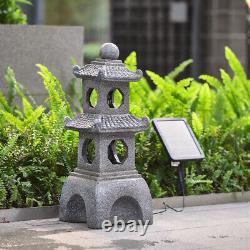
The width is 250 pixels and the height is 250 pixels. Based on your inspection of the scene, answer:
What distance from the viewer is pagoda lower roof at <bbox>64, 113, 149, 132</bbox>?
33.7ft

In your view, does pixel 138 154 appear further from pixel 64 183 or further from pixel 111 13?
pixel 111 13

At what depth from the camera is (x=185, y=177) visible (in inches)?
475

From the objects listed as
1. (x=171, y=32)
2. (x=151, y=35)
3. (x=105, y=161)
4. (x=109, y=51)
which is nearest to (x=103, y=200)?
(x=105, y=161)

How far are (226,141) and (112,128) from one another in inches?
119

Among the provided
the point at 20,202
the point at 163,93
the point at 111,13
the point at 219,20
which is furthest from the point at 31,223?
the point at 111,13

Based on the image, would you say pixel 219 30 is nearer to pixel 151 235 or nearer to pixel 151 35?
pixel 151 35

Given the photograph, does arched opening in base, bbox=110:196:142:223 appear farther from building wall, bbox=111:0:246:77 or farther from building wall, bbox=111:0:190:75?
building wall, bbox=111:0:190:75

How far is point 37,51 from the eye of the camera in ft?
45.6

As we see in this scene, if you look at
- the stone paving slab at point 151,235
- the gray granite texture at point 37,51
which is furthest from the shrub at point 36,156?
the gray granite texture at point 37,51

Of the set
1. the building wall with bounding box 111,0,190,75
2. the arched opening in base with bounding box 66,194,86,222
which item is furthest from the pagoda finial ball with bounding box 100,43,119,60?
the building wall with bounding box 111,0,190,75

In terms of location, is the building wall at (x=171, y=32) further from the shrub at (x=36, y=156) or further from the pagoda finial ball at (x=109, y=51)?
the pagoda finial ball at (x=109, y=51)

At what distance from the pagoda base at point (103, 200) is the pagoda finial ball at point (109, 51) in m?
1.31

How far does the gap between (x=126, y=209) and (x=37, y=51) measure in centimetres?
402

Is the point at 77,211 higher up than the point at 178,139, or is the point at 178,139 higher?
the point at 178,139
